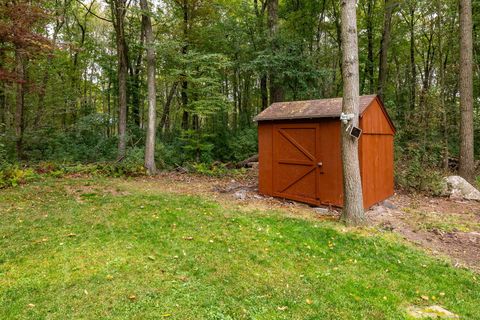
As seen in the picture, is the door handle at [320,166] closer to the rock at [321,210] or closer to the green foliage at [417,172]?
the rock at [321,210]

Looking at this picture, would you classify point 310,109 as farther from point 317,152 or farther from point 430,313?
point 430,313

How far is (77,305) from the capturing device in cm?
268

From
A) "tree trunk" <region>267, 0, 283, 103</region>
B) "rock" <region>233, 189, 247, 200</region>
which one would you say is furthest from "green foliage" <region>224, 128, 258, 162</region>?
"rock" <region>233, 189, 247, 200</region>

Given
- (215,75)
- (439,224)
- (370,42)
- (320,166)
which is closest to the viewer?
(439,224)

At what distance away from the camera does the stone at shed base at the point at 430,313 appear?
2720 millimetres

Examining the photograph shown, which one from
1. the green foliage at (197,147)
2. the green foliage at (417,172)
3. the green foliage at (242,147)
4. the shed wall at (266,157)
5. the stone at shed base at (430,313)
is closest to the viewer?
the stone at shed base at (430,313)

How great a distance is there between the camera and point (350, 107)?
16.3 ft

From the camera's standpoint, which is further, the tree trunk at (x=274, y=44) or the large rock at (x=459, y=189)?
the tree trunk at (x=274, y=44)

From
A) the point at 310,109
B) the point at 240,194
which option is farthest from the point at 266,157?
A: the point at 310,109

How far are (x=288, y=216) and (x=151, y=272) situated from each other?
10.0ft

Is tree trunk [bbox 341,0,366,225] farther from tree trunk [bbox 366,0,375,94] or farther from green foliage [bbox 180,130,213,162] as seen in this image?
tree trunk [bbox 366,0,375,94]

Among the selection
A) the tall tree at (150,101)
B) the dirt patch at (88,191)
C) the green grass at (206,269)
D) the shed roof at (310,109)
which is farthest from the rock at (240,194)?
the tall tree at (150,101)

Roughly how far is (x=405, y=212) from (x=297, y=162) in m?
2.49

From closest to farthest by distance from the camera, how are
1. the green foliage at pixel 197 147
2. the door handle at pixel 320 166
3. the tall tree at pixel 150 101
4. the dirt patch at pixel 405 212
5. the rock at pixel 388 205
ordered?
the dirt patch at pixel 405 212 < the door handle at pixel 320 166 < the rock at pixel 388 205 < the tall tree at pixel 150 101 < the green foliage at pixel 197 147
